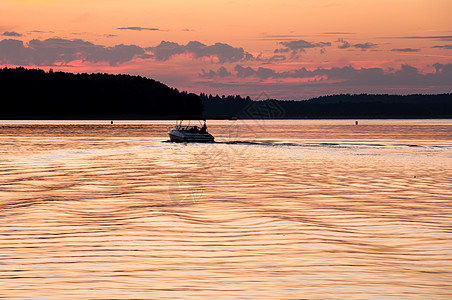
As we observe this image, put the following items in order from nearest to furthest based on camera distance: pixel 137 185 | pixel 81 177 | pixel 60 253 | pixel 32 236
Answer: pixel 60 253 → pixel 32 236 → pixel 137 185 → pixel 81 177

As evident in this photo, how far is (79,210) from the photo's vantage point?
1000 inches

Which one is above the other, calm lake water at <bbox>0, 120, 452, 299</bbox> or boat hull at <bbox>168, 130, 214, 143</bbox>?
calm lake water at <bbox>0, 120, 452, 299</bbox>

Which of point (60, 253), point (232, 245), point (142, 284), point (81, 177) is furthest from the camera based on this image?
point (81, 177)

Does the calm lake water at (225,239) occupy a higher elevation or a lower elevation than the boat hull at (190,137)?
higher

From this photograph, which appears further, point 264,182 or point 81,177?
point 81,177

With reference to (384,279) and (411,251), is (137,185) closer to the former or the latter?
(411,251)

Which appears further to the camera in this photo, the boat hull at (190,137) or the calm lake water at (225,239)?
the boat hull at (190,137)

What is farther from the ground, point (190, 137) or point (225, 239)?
point (225, 239)

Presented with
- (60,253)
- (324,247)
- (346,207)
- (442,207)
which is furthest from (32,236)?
(442,207)

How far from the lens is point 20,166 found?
167 feet

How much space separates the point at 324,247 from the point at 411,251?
233cm

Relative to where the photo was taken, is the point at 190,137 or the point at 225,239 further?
the point at 190,137

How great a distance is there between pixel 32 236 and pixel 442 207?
53.7 feet

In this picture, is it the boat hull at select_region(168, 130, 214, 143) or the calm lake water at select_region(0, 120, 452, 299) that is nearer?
the calm lake water at select_region(0, 120, 452, 299)
